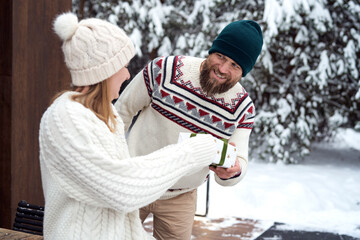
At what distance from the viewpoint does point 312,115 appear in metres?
8.53

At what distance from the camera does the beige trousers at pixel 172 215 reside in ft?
8.43

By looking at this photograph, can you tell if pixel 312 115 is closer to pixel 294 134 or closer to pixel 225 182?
pixel 294 134

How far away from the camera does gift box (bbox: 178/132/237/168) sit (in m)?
1.80

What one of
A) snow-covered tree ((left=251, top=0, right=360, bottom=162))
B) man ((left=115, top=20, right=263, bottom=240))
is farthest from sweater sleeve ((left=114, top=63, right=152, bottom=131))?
snow-covered tree ((left=251, top=0, right=360, bottom=162))

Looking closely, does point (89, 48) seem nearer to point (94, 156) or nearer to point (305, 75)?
point (94, 156)

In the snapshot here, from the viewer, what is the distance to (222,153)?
1.92m

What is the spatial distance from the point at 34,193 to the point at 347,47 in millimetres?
6705

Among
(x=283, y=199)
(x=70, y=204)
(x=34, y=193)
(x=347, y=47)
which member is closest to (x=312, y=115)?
(x=347, y=47)

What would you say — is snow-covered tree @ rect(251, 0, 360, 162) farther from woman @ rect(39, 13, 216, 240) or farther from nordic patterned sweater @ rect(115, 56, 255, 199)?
woman @ rect(39, 13, 216, 240)

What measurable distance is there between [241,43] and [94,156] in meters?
1.30

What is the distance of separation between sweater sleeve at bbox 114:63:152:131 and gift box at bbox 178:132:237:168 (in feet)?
2.53

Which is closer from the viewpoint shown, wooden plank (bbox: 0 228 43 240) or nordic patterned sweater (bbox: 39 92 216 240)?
nordic patterned sweater (bbox: 39 92 216 240)

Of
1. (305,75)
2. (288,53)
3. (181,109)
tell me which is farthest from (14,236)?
(305,75)
